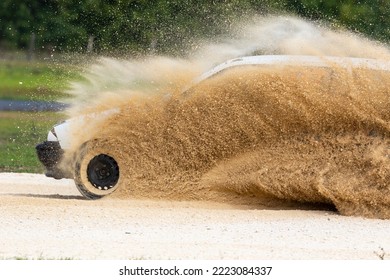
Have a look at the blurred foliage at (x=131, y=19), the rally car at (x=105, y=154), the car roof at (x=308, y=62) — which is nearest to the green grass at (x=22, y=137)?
the blurred foliage at (x=131, y=19)

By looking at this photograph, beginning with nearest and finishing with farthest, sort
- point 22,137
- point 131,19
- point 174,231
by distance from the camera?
point 174,231, point 22,137, point 131,19

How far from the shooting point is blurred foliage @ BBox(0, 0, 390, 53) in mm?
24641

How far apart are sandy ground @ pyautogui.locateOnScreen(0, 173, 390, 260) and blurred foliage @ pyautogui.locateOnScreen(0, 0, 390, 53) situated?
10310mm

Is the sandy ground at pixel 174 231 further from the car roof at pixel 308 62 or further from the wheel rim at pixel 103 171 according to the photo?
the car roof at pixel 308 62

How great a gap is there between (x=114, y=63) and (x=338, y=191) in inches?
227

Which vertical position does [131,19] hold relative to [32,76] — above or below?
above

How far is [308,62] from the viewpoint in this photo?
1414 cm

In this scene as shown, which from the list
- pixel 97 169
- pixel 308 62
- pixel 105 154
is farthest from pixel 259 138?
pixel 97 169

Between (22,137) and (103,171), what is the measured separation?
10310mm

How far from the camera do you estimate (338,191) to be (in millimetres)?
13492

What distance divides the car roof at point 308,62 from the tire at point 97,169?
138 cm

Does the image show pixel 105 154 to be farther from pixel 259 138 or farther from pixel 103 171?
pixel 259 138

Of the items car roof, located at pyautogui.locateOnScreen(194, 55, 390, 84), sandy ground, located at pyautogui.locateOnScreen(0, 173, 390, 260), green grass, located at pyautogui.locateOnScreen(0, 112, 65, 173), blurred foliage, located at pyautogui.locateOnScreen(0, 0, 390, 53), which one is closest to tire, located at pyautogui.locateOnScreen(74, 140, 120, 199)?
sandy ground, located at pyautogui.locateOnScreen(0, 173, 390, 260)

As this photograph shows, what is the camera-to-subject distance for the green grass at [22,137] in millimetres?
20812
